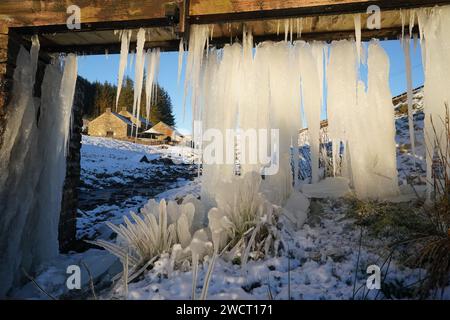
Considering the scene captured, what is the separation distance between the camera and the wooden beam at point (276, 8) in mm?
2594

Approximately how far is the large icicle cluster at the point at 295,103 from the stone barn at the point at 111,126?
3275 centimetres

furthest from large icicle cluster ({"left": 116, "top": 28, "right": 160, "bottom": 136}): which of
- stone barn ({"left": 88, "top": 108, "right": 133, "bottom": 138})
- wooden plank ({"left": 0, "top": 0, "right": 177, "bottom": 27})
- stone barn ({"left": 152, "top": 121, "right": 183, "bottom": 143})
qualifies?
stone barn ({"left": 152, "top": 121, "right": 183, "bottom": 143})

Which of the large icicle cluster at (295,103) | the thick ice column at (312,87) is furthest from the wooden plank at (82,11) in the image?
the thick ice column at (312,87)

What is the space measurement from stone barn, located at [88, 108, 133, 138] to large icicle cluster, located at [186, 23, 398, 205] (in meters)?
32.7

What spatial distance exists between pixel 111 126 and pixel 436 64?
3611 centimetres

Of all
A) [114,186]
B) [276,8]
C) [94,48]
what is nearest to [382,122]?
[276,8]

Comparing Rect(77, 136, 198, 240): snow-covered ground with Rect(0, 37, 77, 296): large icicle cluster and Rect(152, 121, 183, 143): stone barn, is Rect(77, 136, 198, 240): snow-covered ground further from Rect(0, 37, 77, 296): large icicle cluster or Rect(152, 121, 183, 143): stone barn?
Rect(152, 121, 183, 143): stone barn

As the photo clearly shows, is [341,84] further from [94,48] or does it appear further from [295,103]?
[94,48]

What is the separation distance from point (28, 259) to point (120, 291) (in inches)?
78.4

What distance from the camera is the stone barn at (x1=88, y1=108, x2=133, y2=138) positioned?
34.4 meters

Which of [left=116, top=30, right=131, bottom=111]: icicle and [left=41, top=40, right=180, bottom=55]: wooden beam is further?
[left=41, top=40, right=180, bottom=55]: wooden beam

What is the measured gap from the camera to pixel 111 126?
34875 millimetres

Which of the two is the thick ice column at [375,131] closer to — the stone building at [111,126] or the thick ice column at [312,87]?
the thick ice column at [312,87]
